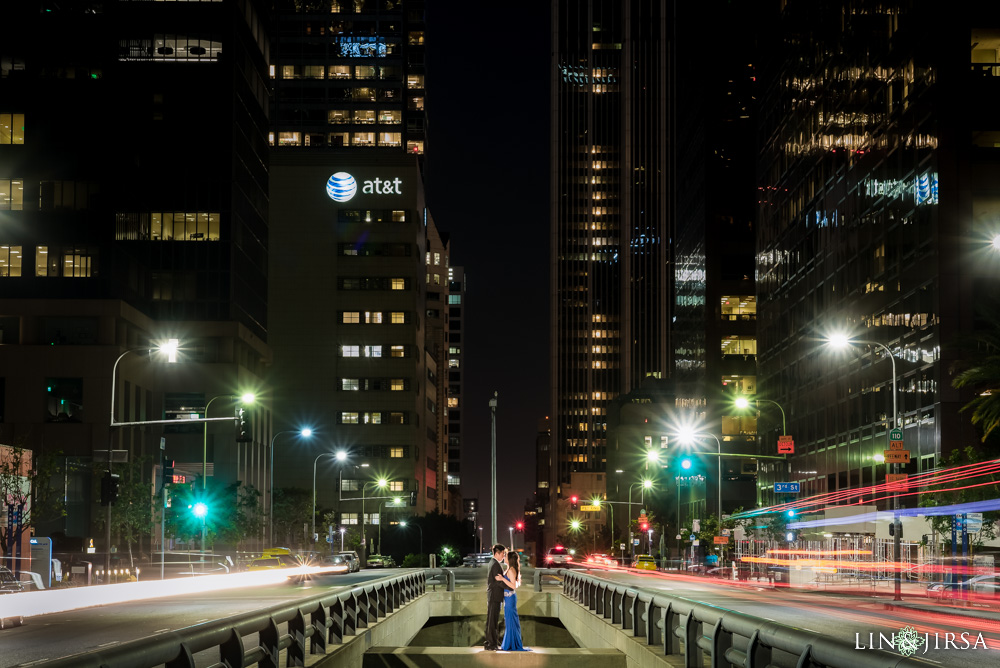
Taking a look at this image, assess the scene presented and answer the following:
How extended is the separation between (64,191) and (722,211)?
276 feet

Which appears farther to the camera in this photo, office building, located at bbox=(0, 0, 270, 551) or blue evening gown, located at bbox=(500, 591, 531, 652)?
office building, located at bbox=(0, 0, 270, 551)

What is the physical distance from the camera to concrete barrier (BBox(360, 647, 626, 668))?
21.2 m

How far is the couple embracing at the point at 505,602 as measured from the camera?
22.3 metres

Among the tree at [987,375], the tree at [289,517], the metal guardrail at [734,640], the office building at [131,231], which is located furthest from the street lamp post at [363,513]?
the metal guardrail at [734,640]

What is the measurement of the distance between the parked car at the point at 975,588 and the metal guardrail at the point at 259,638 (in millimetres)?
27606

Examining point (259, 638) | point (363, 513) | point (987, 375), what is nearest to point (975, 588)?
point (987, 375)

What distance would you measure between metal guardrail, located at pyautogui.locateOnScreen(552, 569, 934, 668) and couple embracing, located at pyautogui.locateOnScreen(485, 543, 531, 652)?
216cm

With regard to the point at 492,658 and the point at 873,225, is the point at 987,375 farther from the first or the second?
the point at 873,225

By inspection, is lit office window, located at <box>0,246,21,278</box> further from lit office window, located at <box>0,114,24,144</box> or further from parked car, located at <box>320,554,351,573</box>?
parked car, located at <box>320,554,351,573</box>

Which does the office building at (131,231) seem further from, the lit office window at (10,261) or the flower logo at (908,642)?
the flower logo at (908,642)

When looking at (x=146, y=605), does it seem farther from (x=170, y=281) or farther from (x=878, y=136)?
(x=170, y=281)

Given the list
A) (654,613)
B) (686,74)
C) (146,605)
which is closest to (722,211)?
(686,74)

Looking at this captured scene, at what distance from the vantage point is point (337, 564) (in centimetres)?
7900

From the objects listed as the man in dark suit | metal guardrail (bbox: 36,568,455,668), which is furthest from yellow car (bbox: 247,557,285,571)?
the man in dark suit
